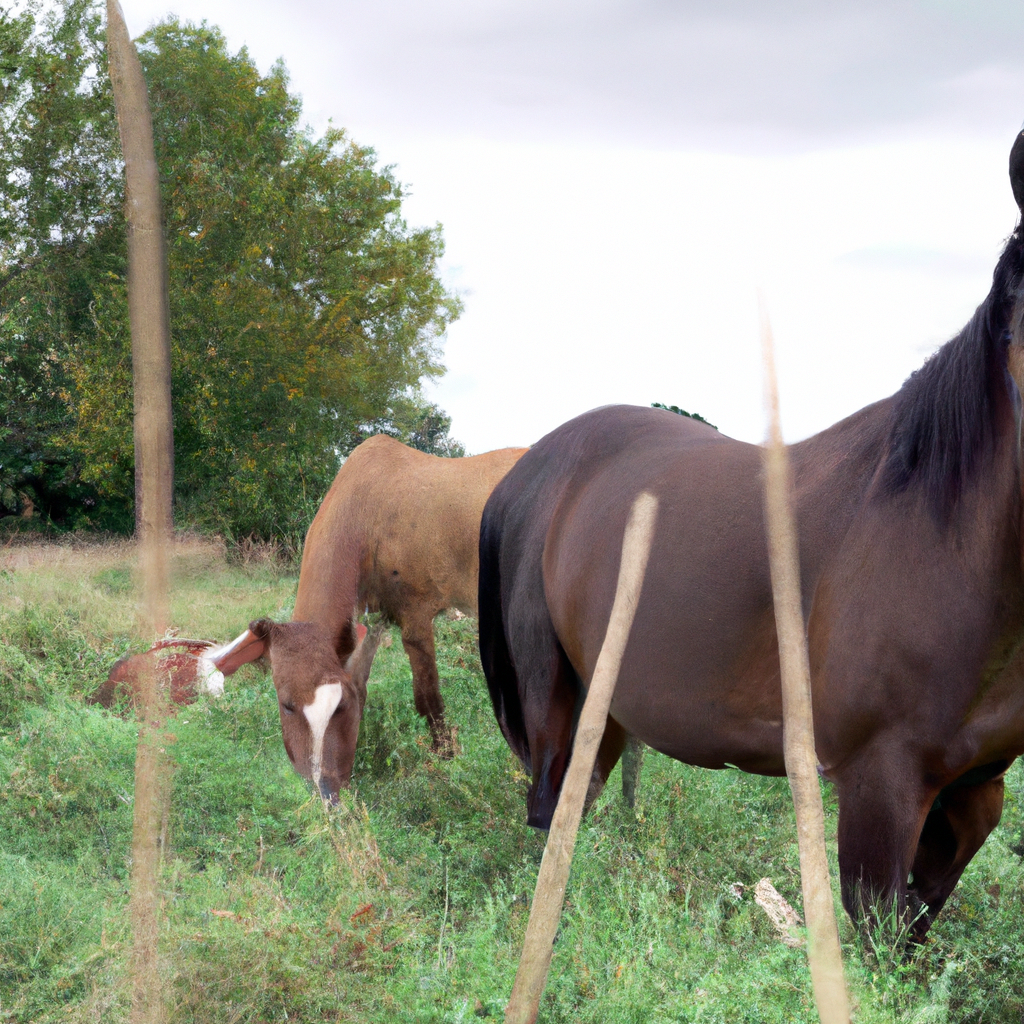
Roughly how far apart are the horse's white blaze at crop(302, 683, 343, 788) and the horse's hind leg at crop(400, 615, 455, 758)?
1.29 m

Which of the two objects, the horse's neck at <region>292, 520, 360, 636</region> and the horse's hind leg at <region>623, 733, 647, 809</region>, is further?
the horse's neck at <region>292, 520, 360, 636</region>

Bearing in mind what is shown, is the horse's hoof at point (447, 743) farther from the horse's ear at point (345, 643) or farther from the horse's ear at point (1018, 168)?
the horse's ear at point (1018, 168)

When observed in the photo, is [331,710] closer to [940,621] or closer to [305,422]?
[940,621]

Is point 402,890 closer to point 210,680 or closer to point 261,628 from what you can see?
point 261,628

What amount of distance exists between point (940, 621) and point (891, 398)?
76 cm

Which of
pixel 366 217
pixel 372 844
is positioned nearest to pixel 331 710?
pixel 372 844

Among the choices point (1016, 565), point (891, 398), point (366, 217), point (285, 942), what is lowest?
point (285, 942)

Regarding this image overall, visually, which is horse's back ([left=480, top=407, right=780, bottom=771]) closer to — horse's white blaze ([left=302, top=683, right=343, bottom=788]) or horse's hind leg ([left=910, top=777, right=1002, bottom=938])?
horse's hind leg ([left=910, top=777, right=1002, bottom=938])

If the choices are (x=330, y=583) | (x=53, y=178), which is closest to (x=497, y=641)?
(x=330, y=583)

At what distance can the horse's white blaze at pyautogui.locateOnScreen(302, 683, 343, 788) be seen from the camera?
177 inches

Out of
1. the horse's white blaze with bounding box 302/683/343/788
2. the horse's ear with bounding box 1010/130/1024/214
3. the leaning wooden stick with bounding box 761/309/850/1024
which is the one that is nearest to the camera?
the leaning wooden stick with bounding box 761/309/850/1024

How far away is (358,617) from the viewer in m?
6.02

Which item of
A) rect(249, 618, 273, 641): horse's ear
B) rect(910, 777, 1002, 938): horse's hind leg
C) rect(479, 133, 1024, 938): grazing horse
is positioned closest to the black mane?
rect(479, 133, 1024, 938): grazing horse

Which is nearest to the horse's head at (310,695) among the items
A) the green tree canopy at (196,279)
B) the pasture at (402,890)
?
the pasture at (402,890)
